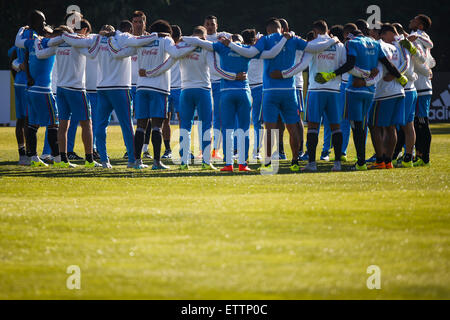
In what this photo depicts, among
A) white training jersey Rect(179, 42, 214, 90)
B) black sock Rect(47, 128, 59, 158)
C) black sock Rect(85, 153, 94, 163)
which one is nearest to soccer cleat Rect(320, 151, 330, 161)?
white training jersey Rect(179, 42, 214, 90)

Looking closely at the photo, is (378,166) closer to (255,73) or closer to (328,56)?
(328,56)

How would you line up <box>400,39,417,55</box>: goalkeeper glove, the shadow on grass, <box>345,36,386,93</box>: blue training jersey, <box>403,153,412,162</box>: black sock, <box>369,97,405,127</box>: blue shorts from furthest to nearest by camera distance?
<box>403,153,412,162</box>: black sock → <box>400,39,417,55</box>: goalkeeper glove → <box>369,97,405,127</box>: blue shorts → <box>345,36,386,93</box>: blue training jersey → the shadow on grass

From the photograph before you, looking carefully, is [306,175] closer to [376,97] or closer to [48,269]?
[376,97]

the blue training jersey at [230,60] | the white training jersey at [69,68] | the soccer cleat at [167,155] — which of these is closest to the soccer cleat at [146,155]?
the soccer cleat at [167,155]

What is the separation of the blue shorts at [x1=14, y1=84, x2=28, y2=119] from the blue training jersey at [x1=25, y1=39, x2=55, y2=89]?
0.68 metres

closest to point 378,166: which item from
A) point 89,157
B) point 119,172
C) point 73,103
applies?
point 119,172

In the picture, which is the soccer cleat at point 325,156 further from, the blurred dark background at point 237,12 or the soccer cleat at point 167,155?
the blurred dark background at point 237,12

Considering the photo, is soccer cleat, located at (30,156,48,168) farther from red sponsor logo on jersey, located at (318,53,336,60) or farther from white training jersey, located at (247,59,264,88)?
red sponsor logo on jersey, located at (318,53,336,60)

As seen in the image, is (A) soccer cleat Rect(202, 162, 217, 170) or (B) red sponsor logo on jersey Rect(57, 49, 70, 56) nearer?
(A) soccer cleat Rect(202, 162, 217, 170)

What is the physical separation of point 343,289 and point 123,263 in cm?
175

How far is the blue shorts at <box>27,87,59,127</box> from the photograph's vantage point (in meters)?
14.6

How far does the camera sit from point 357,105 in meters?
13.6

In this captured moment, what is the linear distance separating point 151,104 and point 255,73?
3.73 metres
